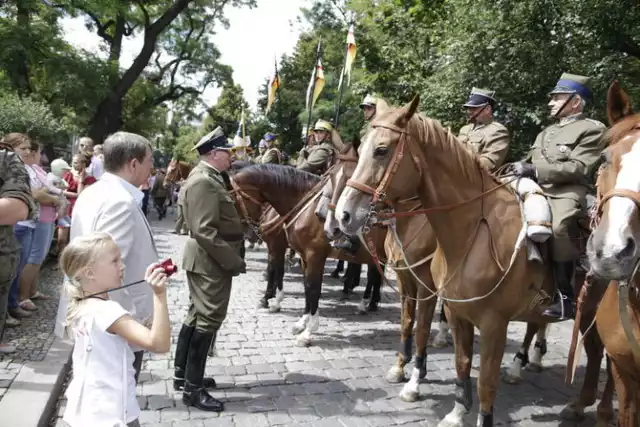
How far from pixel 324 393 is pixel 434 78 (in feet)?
32.1

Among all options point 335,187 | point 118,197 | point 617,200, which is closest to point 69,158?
point 335,187

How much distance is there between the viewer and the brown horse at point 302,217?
6.52 m

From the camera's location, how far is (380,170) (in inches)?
132

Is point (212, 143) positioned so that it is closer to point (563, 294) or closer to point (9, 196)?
point (9, 196)

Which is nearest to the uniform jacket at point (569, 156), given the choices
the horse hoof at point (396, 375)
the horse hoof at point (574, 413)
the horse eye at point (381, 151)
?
the horse eye at point (381, 151)

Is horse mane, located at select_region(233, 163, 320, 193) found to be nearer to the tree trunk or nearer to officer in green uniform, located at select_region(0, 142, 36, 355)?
officer in green uniform, located at select_region(0, 142, 36, 355)

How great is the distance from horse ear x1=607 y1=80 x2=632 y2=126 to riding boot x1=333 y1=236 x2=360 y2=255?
10.8 ft

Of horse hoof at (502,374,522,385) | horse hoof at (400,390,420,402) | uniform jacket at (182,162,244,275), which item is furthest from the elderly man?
horse hoof at (502,374,522,385)

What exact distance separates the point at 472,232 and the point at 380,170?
3.19ft

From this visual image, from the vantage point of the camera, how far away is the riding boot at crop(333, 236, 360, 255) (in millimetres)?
5867

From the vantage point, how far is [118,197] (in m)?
2.87

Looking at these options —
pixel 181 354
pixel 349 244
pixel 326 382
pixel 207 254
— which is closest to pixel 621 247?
pixel 207 254

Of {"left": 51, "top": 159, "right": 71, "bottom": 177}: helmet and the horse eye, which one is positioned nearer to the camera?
the horse eye

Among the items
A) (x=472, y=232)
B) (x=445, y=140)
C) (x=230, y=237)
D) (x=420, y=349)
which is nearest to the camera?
(x=445, y=140)
